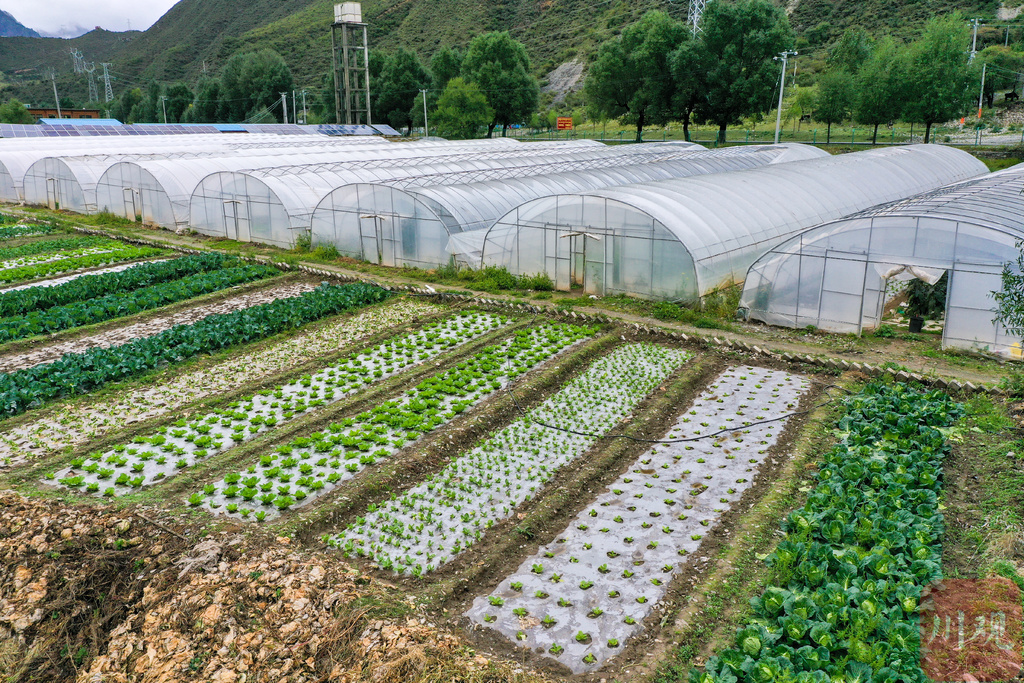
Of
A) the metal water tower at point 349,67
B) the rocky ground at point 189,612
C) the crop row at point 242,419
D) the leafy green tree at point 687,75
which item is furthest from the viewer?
the metal water tower at point 349,67

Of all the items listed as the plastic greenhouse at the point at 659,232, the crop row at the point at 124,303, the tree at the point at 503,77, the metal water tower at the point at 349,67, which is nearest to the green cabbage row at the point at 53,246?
the crop row at the point at 124,303

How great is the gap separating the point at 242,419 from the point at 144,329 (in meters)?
7.69

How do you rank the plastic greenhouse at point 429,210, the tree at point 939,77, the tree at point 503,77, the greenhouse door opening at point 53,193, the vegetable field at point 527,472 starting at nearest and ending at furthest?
the vegetable field at point 527,472 → the plastic greenhouse at point 429,210 → the greenhouse door opening at point 53,193 → the tree at point 939,77 → the tree at point 503,77

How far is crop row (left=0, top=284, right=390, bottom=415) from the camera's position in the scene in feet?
50.3

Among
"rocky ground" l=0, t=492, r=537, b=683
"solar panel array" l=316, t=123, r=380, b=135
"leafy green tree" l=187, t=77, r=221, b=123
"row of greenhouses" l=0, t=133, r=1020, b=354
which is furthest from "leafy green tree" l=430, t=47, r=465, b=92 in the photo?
"rocky ground" l=0, t=492, r=537, b=683

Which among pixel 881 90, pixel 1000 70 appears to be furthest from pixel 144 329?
pixel 1000 70

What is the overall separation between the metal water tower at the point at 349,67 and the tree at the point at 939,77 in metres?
46.1

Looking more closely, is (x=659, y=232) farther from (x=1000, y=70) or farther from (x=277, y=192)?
(x=1000, y=70)

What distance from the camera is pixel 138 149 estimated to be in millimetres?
53531

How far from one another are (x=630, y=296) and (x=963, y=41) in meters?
44.5

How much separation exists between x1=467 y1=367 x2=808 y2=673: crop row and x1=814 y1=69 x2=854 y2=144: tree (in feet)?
170

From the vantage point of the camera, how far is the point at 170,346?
59.5ft

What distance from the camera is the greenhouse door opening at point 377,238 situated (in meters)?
26.5

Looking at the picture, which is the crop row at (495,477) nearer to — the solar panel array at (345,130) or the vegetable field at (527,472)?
the vegetable field at (527,472)
